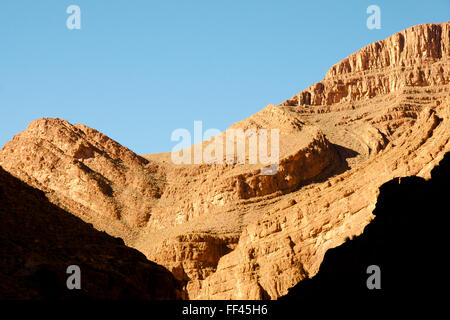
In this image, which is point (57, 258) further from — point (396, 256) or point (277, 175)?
point (277, 175)

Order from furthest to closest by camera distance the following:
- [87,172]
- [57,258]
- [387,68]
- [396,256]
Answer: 1. [387,68]
2. [87,172]
3. [396,256]
4. [57,258]

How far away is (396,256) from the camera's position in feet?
187

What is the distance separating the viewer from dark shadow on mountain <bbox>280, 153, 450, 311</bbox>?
53.0 metres

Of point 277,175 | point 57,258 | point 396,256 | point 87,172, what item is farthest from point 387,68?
point 57,258

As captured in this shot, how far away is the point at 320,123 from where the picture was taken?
154m

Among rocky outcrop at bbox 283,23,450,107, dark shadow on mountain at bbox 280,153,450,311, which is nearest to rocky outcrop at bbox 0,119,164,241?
rocky outcrop at bbox 283,23,450,107

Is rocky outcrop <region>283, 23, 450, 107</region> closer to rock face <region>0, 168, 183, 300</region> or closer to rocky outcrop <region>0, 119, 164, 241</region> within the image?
rocky outcrop <region>0, 119, 164, 241</region>

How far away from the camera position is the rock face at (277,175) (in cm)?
8819

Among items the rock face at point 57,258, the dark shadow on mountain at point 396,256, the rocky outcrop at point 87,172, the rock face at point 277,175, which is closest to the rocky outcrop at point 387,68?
the rock face at point 277,175

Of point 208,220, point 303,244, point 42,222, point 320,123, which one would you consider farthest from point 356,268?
point 320,123

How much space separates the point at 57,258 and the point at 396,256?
21.1 m

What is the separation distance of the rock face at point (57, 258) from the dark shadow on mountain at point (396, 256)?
10.5 meters

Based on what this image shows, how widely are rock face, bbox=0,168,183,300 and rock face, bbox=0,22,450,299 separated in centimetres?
2970

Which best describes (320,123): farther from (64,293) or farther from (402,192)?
(64,293)
